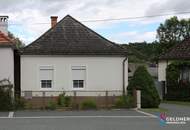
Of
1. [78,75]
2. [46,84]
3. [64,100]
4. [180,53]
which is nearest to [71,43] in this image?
[78,75]

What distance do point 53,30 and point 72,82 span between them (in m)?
4.33

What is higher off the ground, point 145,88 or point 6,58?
point 6,58

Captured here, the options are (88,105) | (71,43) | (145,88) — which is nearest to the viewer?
(88,105)

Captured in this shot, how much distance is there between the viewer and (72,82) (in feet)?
130

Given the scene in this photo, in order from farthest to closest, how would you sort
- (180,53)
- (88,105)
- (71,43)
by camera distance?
(180,53)
(71,43)
(88,105)

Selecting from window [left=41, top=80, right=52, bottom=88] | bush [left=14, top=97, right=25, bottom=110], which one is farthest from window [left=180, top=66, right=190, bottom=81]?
bush [left=14, top=97, right=25, bottom=110]

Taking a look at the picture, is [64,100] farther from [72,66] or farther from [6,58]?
[6,58]

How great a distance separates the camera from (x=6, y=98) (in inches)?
1353

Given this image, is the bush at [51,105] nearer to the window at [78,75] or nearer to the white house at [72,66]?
the white house at [72,66]

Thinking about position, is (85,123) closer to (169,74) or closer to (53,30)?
(53,30)

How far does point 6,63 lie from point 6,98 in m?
2.84

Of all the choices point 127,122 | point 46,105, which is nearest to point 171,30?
point 46,105

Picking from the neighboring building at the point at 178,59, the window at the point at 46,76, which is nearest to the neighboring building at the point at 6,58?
the window at the point at 46,76

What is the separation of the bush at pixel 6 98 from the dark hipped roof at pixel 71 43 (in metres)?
4.55
